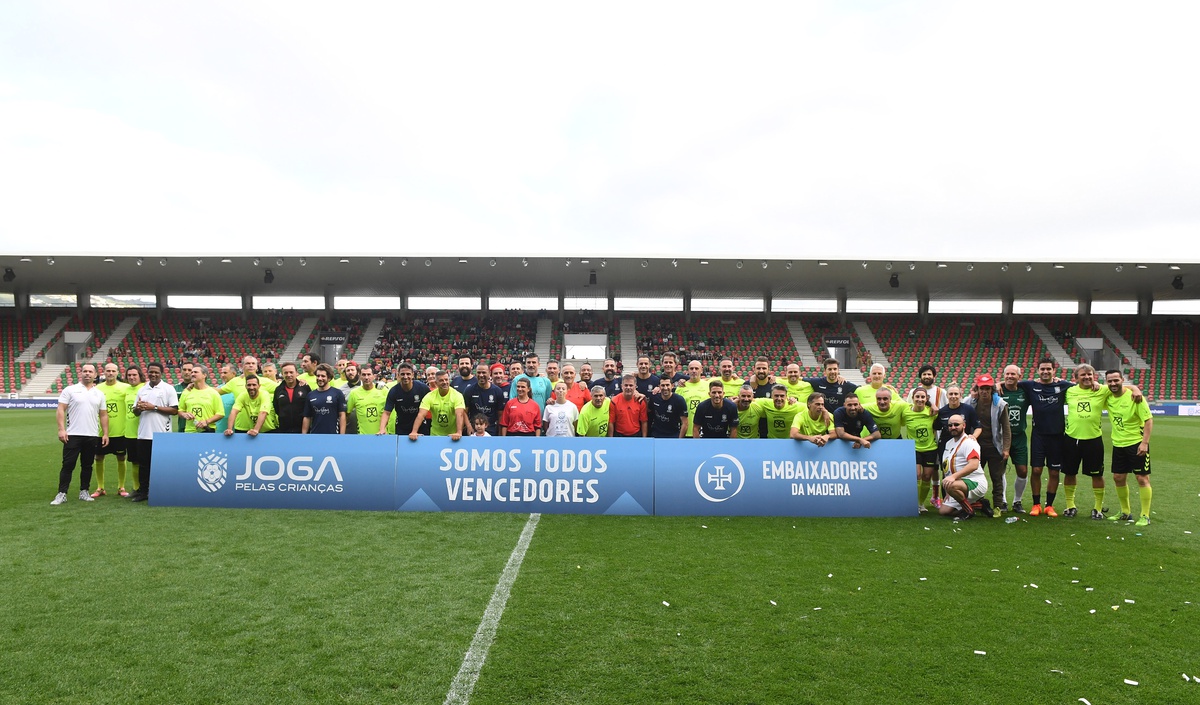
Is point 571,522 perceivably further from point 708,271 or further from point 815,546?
point 708,271

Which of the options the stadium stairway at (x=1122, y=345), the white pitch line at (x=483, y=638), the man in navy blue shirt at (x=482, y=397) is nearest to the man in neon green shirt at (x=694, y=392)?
the man in navy blue shirt at (x=482, y=397)

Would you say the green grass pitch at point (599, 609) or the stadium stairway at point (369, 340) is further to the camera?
the stadium stairway at point (369, 340)

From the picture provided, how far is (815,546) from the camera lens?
609cm

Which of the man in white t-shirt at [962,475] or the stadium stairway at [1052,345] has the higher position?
the stadium stairway at [1052,345]

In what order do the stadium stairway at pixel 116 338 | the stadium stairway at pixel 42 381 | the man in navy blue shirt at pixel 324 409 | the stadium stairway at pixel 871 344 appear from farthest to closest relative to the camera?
1. the stadium stairway at pixel 871 344
2. the stadium stairway at pixel 116 338
3. the stadium stairway at pixel 42 381
4. the man in navy blue shirt at pixel 324 409

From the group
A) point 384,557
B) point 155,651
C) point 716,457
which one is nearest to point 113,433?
point 384,557

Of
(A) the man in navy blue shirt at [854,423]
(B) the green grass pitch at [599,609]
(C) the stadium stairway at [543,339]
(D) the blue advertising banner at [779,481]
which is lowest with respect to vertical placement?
(B) the green grass pitch at [599,609]

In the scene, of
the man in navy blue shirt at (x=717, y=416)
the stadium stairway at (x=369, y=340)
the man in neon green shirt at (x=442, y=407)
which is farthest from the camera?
the stadium stairway at (x=369, y=340)

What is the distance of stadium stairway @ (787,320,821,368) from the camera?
113ft

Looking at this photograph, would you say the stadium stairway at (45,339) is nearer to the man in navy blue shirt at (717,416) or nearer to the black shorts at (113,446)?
the black shorts at (113,446)

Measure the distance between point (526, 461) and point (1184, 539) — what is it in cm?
673

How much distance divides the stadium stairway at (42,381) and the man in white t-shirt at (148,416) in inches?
1218

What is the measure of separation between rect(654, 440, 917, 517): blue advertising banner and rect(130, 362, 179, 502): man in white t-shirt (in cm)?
598

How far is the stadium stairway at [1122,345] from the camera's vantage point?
110 ft
